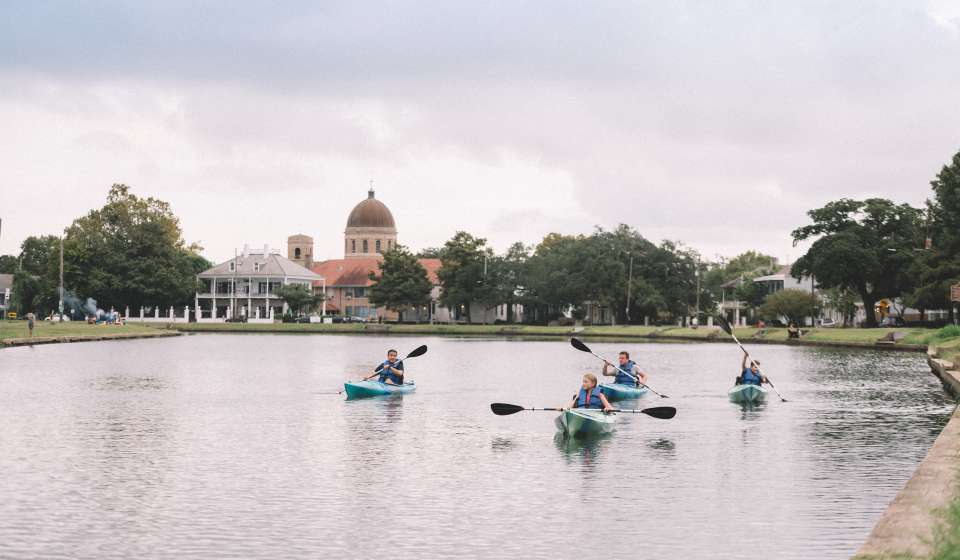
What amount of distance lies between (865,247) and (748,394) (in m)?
76.1

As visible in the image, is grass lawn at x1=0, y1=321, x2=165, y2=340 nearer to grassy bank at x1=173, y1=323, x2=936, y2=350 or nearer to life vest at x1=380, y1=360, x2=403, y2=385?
grassy bank at x1=173, y1=323, x2=936, y2=350

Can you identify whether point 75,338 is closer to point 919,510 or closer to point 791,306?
point 791,306

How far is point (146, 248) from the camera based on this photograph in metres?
141

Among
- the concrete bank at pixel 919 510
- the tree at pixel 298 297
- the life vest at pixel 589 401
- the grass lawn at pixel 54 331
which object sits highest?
the tree at pixel 298 297

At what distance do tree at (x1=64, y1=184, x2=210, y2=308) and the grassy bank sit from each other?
21.9 feet

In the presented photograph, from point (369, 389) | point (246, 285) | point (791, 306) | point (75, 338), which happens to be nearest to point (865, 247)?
point (791, 306)

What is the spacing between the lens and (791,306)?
13100 centimetres

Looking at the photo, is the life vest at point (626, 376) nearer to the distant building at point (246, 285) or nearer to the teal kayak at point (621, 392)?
the teal kayak at point (621, 392)

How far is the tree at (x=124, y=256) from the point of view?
454 ft

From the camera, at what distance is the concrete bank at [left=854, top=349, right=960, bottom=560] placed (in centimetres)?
1274

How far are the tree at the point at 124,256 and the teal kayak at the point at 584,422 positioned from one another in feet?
383

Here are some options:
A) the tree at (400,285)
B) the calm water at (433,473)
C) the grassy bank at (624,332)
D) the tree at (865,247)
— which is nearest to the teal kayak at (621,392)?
the calm water at (433,473)

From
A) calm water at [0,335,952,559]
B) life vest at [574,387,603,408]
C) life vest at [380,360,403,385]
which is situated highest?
life vest at [380,360,403,385]

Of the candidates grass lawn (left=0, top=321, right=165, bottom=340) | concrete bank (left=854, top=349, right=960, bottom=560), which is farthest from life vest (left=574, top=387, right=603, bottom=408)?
grass lawn (left=0, top=321, right=165, bottom=340)
